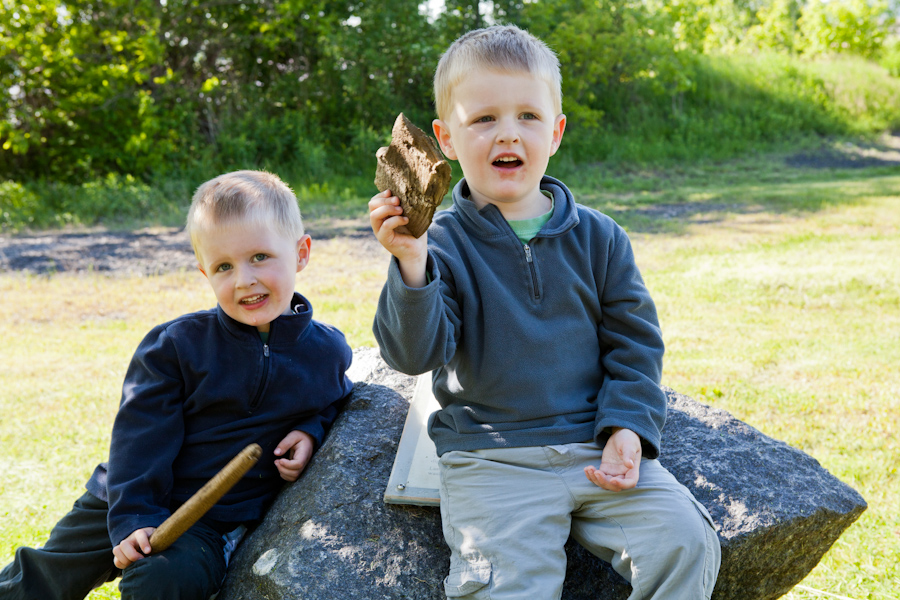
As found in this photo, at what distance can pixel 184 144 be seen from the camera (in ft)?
36.2

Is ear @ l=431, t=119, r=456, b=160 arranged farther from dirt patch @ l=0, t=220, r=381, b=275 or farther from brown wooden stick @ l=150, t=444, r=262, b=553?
dirt patch @ l=0, t=220, r=381, b=275

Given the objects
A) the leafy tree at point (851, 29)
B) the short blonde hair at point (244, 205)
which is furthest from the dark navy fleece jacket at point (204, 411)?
the leafy tree at point (851, 29)

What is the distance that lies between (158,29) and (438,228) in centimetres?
1018

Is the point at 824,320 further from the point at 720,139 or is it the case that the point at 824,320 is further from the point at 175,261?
the point at 720,139

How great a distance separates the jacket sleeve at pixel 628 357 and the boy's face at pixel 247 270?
929 millimetres

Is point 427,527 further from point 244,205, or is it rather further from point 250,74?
point 250,74

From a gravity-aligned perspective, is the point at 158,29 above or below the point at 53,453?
above

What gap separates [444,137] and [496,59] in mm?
279

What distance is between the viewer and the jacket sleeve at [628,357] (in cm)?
204

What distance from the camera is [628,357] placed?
213 centimetres

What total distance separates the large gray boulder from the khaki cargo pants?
15 cm

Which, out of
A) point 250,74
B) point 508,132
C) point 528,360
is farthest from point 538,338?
point 250,74

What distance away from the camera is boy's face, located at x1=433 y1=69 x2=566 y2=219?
2.06 meters

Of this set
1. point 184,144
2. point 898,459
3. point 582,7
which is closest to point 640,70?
point 582,7
